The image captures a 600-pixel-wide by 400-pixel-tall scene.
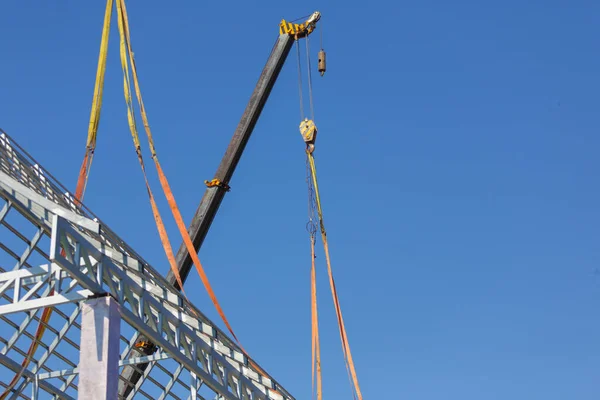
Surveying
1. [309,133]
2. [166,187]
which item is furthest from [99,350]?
[309,133]

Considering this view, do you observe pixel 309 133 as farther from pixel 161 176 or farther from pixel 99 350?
pixel 99 350

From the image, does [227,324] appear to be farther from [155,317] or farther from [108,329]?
[108,329]

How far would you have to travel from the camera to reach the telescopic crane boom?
94.1 feet

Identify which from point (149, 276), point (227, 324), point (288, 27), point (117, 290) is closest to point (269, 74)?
point (288, 27)

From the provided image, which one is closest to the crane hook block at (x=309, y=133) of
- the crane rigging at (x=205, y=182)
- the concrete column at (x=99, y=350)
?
the crane rigging at (x=205, y=182)

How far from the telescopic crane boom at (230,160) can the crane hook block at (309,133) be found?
179 centimetres

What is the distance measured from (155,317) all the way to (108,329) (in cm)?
271

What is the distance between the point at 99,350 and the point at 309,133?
18.7m

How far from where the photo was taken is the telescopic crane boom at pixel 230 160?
1129 inches

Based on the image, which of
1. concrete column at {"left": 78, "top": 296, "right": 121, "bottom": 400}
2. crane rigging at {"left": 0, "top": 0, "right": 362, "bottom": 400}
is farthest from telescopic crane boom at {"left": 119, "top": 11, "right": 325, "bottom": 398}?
concrete column at {"left": 78, "top": 296, "right": 121, "bottom": 400}

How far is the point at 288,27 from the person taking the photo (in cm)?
3875

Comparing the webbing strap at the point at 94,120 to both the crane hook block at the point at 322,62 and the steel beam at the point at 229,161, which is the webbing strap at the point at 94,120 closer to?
the steel beam at the point at 229,161

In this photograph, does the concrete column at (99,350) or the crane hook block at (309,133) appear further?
the crane hook block at (309,133)

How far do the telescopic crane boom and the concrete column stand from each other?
30.9 feet
